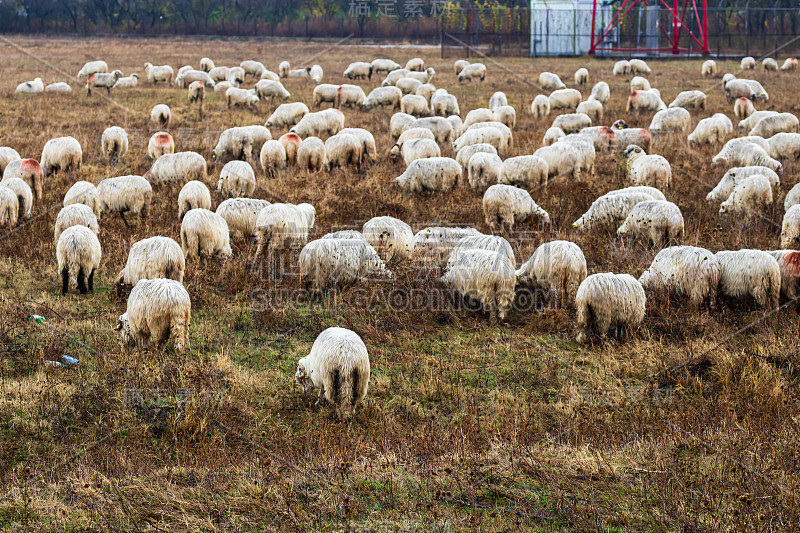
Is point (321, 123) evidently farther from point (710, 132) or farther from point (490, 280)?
point (490, 280)

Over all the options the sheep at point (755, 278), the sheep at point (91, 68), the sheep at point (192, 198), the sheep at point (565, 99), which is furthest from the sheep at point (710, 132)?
the sheep at point (91, 68)

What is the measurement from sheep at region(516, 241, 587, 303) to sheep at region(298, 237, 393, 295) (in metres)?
1.78

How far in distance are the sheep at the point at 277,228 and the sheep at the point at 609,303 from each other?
12.3 ft

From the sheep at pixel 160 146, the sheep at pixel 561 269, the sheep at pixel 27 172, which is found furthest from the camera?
the sheep at pixel 160 146

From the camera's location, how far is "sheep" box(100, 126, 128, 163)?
1352 centimetres

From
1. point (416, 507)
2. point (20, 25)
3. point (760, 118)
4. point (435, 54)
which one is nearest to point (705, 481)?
point (416, 507)

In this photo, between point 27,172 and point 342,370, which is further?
point 27,172

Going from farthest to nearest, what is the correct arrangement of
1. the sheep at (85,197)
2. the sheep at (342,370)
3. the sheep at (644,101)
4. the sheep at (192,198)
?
the sheep at (644,101)
the sheep at (192,198)
the sheep at (85,197)
the sheep at (342,370)

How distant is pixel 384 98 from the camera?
21.6m

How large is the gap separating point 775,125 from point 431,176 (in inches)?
318

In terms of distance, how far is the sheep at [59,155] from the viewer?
12.3 metres

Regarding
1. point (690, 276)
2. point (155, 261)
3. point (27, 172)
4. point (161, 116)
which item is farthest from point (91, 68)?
point (690, 276)

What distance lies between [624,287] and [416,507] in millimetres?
3311

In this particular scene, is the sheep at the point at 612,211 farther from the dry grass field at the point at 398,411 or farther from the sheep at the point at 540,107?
the sheep at the point at 540,107
